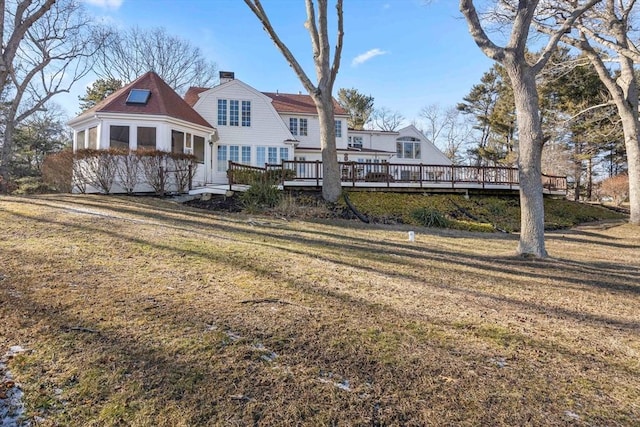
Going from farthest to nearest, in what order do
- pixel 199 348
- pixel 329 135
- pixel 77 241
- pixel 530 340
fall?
pixel 329 135 → pixel 77 241 → pixel 530 340 → pixel 199 348

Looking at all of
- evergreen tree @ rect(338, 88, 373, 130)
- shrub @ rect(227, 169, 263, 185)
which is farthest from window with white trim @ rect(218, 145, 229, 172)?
evergreen tree @ rect(338, 88, 373, 130)

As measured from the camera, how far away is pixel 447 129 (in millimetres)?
44469

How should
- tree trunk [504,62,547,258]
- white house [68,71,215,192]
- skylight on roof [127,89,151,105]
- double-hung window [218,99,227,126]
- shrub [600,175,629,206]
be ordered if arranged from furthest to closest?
shrub [600,175,629,206] → double-hung window [218,99,227,126] → skylight on roof [127,89,151,105] → white house [68,71,215,192] → tree trunk [504,62,547,258]

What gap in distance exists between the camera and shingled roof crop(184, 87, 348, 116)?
70.2 ft

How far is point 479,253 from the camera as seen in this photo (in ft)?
23.3

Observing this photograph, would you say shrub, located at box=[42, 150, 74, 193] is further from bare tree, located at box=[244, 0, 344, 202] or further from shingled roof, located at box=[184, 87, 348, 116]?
shingled roof, located at box=[184, 87, 348, 116]

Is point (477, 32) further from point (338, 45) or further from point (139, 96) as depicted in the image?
point (139, 96)

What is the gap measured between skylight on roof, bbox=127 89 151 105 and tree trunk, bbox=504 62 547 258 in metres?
13.6

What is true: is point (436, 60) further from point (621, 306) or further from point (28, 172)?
point (28, 172)

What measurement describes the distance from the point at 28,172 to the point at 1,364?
2913 centimetres

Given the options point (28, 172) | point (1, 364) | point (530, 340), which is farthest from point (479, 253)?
point (28, 172)

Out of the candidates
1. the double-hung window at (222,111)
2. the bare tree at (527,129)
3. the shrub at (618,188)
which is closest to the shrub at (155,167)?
the double-hung window at (222,111)

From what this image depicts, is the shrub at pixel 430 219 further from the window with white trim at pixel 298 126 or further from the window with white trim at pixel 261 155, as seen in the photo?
the window with white trim at pixel 298 126

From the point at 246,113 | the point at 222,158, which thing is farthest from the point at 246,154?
the point at 246,113
